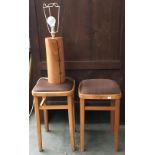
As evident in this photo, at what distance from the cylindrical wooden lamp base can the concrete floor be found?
618 millimetres

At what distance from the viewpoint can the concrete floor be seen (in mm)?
1798

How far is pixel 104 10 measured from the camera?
183 centimetres

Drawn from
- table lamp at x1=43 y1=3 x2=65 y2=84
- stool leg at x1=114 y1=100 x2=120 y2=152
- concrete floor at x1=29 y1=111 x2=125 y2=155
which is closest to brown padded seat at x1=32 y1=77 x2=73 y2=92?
table lamp at x1=43 y1=3 x2=65 y2=84

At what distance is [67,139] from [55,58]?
2.71 ft

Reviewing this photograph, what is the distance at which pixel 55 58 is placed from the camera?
1.67 metres

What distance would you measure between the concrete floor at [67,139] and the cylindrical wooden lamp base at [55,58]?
2.03 feet

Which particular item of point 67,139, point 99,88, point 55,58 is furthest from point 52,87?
point 67,139

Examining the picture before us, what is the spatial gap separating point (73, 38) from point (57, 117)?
3.14 ft

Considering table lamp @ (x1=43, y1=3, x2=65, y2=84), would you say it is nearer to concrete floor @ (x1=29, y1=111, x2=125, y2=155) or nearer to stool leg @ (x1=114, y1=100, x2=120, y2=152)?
stool leg @ (x1=114, y1=100, x2=120, y2=152)

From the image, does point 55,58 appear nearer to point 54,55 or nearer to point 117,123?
point 54,55
